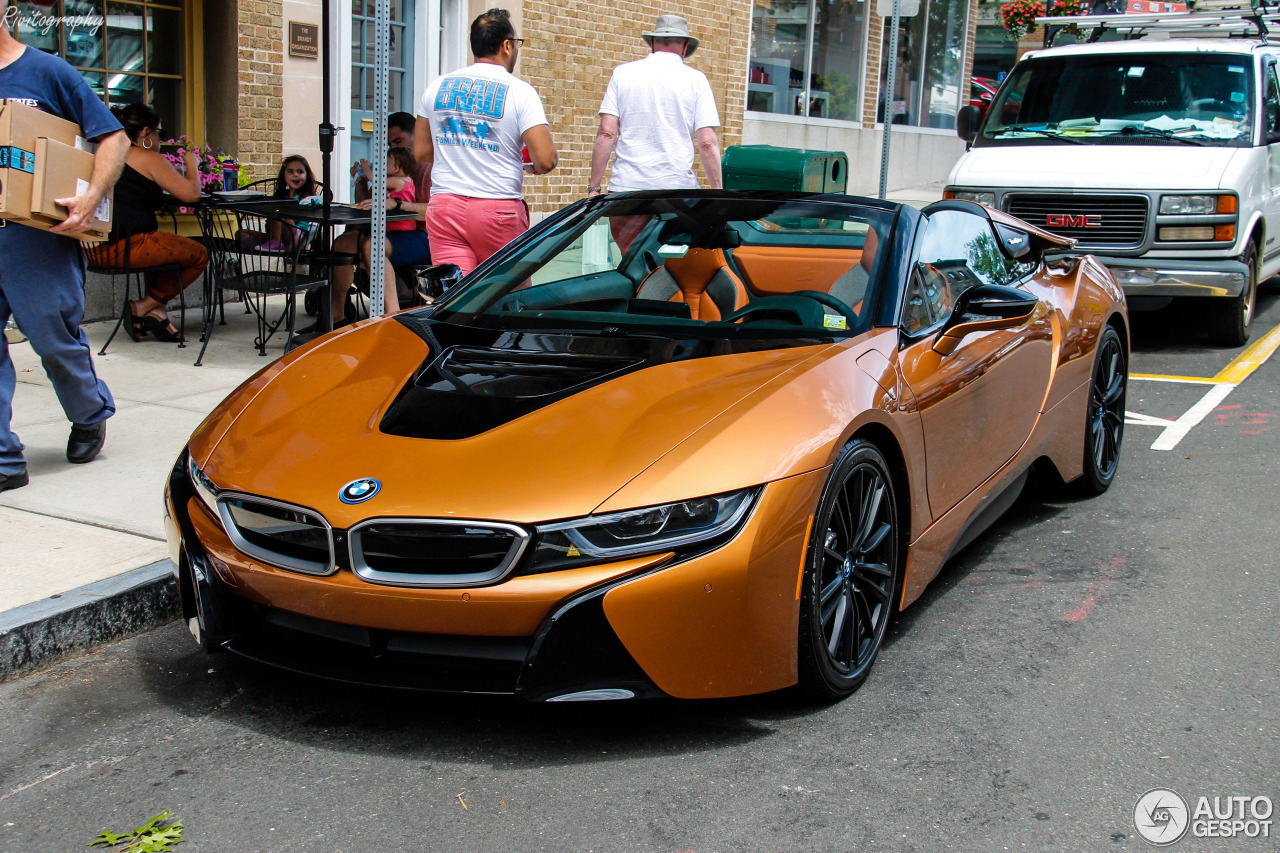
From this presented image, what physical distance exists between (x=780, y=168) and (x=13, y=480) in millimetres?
7531

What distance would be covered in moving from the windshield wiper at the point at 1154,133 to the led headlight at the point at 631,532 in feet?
24.9

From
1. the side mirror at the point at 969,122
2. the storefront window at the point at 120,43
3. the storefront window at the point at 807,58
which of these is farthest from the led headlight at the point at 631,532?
the storefront window at the point at 807,58

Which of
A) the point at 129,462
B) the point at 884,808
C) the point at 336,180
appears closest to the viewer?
the point at 884,808

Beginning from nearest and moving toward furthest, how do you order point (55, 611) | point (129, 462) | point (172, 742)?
point (172, 742) < point (55, 611) < point (129, 462)

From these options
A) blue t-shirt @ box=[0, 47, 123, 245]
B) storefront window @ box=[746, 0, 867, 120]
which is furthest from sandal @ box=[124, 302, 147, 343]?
storefront window @ box=[746, 0, 867, 120]

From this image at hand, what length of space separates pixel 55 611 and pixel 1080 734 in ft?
Result: 9.52

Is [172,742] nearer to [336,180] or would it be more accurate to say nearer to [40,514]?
[40,514]

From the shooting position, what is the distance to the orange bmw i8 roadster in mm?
3008

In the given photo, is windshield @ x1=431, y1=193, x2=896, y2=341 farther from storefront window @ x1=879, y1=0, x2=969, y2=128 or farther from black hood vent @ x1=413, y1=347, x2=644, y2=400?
storefront window @ x1=879, y1=0, x2=969, y2=128

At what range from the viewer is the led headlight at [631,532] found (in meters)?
2.98

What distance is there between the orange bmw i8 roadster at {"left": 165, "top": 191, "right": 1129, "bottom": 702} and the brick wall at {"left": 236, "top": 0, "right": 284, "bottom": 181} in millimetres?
5719

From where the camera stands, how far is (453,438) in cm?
333

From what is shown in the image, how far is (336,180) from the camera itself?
424 inches

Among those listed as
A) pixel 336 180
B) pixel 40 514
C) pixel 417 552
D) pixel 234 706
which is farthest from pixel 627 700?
pixel 336 180
